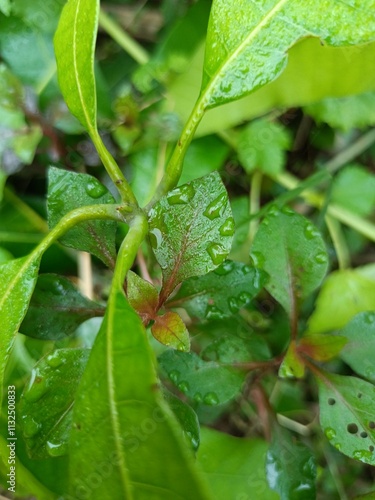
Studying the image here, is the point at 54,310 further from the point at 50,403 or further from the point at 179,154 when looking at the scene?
the point at 179,154

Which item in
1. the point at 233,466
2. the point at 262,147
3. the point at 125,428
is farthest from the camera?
the point at 262,147

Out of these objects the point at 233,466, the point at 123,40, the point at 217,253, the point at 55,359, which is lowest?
the point at 233,466

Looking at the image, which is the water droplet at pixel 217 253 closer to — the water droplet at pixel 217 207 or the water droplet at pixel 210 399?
the water droplet at pixel 217 207

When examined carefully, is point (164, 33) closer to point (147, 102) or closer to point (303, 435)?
point (147, 102)

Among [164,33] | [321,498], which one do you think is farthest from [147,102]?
[321,498]

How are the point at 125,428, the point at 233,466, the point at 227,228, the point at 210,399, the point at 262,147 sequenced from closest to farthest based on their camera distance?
1. the point at 125,428
2. the point at 227,228
3. the point at 210,399
4. the point at 233,466
5. the point at 262,147

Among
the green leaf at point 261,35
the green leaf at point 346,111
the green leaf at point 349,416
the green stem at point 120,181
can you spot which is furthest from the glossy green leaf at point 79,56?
the green leaf at point 346,111

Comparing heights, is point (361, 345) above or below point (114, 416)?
below

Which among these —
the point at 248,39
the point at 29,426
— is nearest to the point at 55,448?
the point at 29,426

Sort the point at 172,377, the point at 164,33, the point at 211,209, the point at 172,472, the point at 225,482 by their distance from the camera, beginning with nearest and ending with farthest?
the point at 172,472 → the point at 211,209 → the point at 172,377 → the point at 225,482 → the point at 164,33
